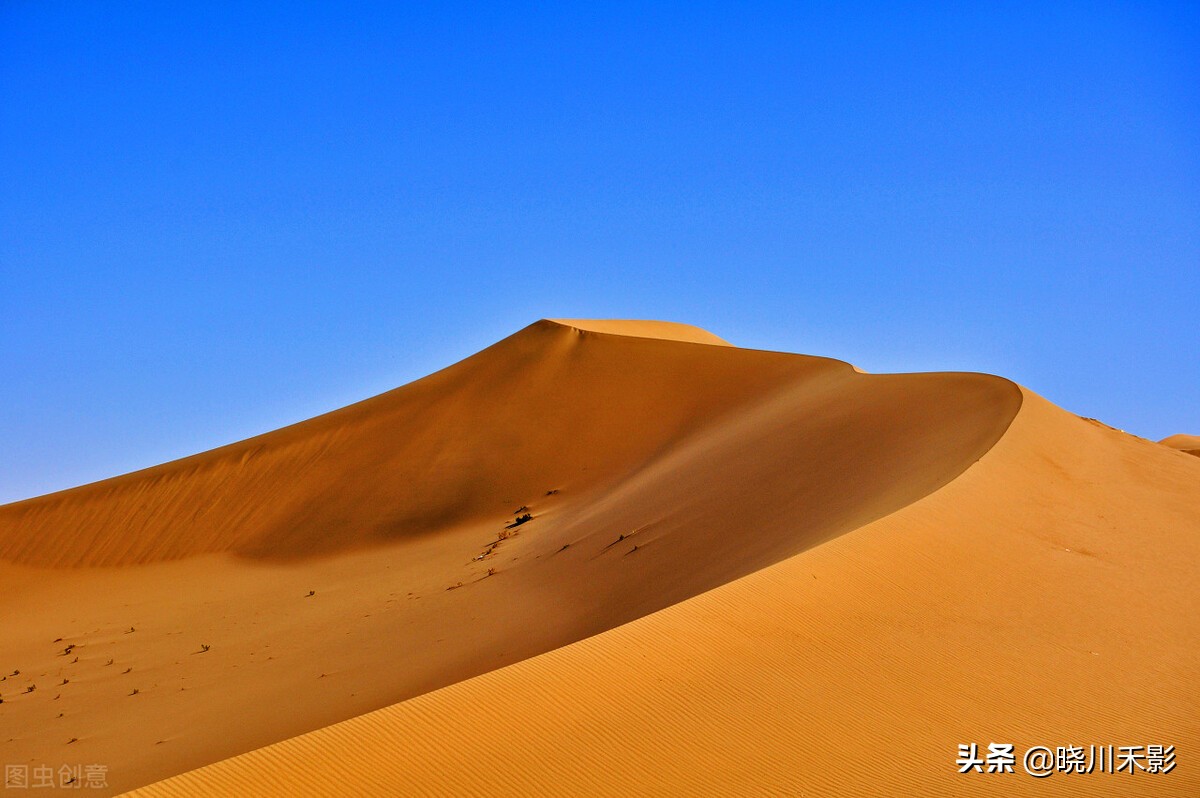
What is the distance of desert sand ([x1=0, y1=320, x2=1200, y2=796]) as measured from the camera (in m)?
6.17

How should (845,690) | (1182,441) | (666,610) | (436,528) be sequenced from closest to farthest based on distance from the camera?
(845,690), (666,610), (436,528), (1182,441)

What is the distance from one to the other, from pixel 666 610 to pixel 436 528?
47.2 ft

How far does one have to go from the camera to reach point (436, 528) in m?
21.7

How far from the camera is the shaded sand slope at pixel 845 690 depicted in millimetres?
5852

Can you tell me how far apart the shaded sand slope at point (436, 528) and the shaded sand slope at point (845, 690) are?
131 cm

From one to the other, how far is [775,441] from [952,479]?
18.9 ft

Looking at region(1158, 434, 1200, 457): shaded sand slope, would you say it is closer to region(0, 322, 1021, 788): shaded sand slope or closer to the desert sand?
region(0, 322, 1021, 788): shaded sand slope

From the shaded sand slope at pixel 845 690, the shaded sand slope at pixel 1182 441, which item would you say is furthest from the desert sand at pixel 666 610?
the shaded sand slope at pixel 1182 441

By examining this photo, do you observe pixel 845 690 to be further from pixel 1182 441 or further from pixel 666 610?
pixel 1182 441

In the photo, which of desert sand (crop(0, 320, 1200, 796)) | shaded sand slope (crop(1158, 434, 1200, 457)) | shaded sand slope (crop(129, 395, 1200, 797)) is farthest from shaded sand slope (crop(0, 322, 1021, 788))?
shaded sand slope (crop(1158, 434, 1200, 457))

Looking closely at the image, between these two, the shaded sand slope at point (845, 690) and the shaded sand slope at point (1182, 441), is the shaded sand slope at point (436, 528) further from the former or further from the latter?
the shaded sand slope at point (1182, 441)

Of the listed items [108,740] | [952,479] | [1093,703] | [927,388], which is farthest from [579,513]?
[1093,703]

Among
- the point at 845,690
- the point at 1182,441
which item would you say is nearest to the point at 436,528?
the point at 845,690

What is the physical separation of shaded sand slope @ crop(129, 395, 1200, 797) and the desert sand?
2cm
